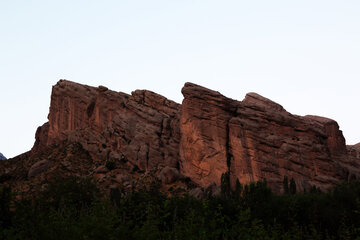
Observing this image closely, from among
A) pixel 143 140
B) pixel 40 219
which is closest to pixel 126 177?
pixel 143 140

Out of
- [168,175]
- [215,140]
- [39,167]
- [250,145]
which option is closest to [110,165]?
[168,175]

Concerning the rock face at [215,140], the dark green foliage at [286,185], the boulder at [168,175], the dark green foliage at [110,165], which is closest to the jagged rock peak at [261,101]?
the rock face at [215,140]

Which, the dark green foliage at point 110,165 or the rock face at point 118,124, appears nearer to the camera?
the dark green foliage at point 110,165

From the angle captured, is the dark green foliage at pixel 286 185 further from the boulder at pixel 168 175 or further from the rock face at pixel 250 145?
the boulder at pixel 168 175

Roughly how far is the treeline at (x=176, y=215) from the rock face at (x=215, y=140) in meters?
8.89

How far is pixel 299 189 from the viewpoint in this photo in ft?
251

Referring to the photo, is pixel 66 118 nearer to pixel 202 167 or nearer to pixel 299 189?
pixel 202 167

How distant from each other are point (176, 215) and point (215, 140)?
45.1 m

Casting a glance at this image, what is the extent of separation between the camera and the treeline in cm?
1816

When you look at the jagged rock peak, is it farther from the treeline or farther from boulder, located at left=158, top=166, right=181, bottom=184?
the treeline

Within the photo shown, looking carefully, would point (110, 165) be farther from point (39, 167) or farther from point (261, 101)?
point (261, 101)

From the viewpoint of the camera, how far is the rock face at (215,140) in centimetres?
8094

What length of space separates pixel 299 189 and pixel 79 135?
49.6 meters

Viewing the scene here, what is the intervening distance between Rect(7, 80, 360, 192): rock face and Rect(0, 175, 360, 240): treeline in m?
8.89
